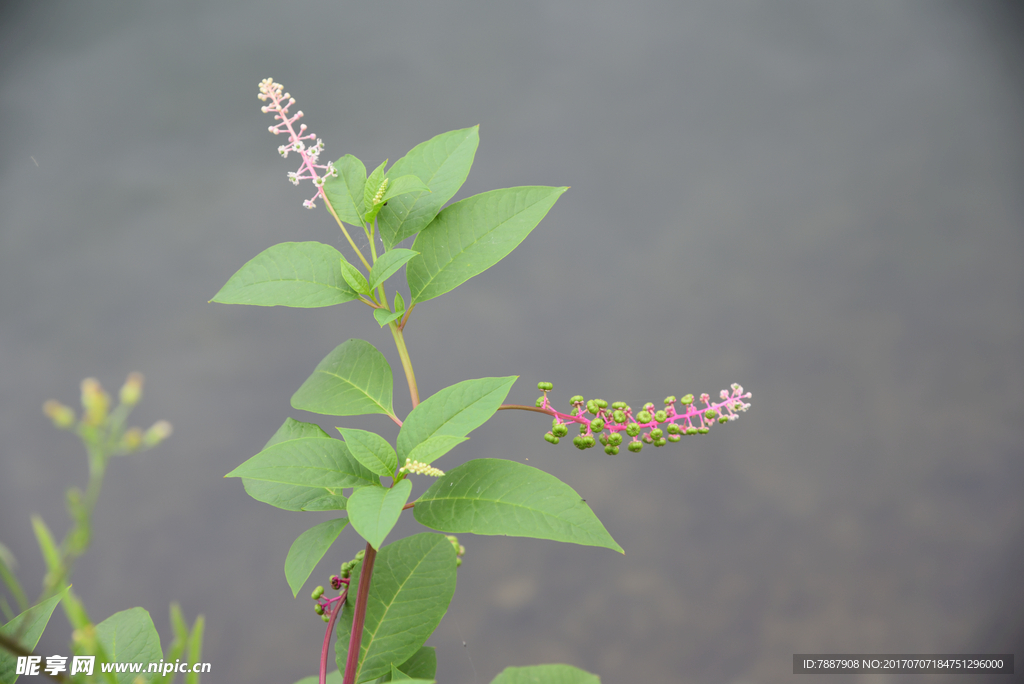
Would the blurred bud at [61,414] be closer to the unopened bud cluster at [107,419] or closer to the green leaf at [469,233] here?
the unopened bud cluster at [107,419]

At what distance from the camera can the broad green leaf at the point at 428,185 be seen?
1.20 feet

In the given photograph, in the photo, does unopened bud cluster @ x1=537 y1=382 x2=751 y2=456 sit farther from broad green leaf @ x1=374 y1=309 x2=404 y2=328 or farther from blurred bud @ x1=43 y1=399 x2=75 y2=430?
blurred bud @ x1=43 y1=399 x2=75 y2=430

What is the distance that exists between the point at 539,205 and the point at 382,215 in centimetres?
9

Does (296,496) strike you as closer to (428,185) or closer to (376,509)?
(376,509)

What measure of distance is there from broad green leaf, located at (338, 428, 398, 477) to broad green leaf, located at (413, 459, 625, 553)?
0.02m

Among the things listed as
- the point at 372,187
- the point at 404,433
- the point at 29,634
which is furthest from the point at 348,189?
the point at 29,634

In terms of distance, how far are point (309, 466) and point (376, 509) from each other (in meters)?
0.05

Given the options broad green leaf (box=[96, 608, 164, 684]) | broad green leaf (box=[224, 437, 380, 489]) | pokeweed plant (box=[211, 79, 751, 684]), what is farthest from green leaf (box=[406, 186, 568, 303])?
broad green leaf (box=[96, 608, 164, 684])

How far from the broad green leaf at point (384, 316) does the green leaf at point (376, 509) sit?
0.10m

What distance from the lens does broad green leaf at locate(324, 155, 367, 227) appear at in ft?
1.24

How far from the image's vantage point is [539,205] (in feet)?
1.17

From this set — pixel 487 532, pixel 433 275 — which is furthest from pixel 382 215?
pixel 487 532

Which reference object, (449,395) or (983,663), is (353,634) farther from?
(983,663)

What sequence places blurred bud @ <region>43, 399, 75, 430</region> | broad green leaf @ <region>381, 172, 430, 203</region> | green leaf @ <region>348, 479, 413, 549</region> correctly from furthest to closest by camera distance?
broad green leaf @ <region>381, 172, 430, 203</region>
green leaf @ <region>348, 479, 413, 549</region>
blurred bud @ <region>43, 399, 75, 430</region>
